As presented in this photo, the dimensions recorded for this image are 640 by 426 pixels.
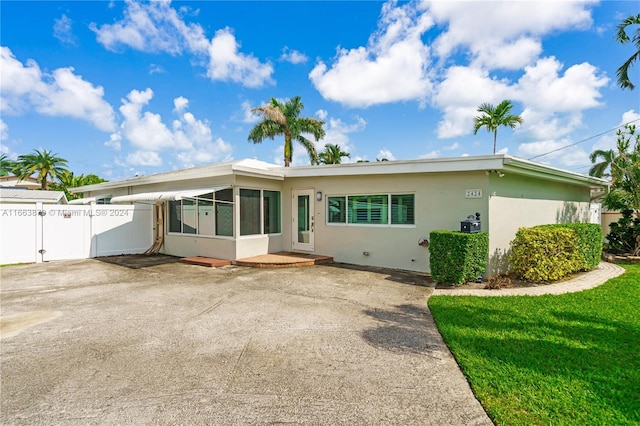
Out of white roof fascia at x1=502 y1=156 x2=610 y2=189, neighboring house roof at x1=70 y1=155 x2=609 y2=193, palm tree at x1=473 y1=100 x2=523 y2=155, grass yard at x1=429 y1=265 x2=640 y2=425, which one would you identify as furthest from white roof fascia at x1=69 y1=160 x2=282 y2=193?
palm tree at x1=473 y1=100 x2=523 y2=155

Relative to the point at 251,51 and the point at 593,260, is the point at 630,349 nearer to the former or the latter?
the point at 593,260

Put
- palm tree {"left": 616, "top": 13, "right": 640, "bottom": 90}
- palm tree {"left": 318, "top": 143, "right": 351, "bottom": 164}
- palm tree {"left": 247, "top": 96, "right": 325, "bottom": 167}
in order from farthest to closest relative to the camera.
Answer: palm tree {"left": 318, "top": 143, "right": 351, "bottom": 164} < palm tree {"left": 247, "top": 96, "right": 325, "bottom": 167} < palm tree {"left": 616, "top": 13, "right": 640, "bottom": 90}

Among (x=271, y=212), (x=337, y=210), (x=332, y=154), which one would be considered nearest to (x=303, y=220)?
(x=271, y=212)

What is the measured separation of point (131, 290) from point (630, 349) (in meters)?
10.0

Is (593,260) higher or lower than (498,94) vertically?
lower

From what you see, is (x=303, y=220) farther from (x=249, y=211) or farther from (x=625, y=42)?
(x=625, y=42)

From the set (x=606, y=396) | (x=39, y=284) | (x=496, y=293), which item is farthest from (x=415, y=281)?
(x=39, y=284)

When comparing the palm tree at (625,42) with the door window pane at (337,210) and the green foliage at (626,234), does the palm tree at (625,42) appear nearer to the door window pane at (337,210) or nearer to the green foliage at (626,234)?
the green foliage at (626,234)

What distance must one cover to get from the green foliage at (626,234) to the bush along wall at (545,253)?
5.96 meters

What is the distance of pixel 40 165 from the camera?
37.8m

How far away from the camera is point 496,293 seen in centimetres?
764

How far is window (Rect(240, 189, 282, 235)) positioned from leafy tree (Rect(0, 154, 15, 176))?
1725 inches

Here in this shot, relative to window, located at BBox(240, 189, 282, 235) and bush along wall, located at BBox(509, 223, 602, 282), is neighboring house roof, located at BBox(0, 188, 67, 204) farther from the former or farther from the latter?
bush along wall, located at BBox(509, 223, 602, 282)

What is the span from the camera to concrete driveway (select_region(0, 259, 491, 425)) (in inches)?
127
